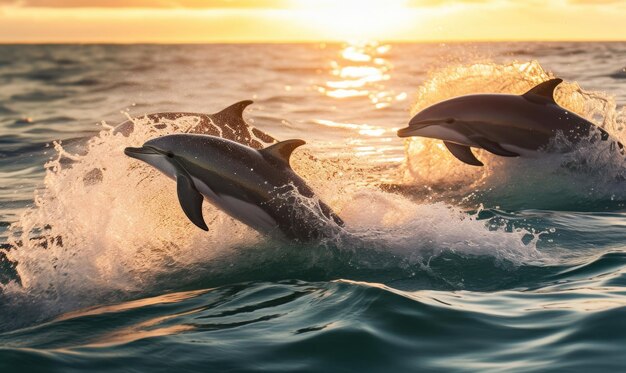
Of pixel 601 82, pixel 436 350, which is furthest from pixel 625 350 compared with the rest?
pixel 601 82

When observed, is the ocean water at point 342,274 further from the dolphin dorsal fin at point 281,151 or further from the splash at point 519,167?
the dolphin dorsal fin at point 281,151

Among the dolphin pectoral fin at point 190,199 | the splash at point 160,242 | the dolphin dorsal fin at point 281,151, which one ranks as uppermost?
the dolphin dorsal fin at point 281,151

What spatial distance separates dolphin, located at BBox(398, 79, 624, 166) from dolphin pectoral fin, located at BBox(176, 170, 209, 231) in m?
4.78

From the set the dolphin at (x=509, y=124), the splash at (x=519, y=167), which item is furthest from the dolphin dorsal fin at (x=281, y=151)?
the dolphin at (x=509, y=124)

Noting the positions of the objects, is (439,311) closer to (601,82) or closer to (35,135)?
(35,135)

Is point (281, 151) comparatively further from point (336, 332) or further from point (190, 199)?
point (336, 332)

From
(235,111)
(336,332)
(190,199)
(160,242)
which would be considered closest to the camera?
(336,332)

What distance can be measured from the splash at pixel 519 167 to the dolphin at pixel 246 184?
395cm

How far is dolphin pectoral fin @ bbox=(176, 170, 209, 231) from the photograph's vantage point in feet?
26.3

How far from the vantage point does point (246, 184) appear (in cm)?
818

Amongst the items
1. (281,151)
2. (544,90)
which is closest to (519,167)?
(544,90)

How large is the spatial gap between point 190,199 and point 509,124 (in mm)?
5164

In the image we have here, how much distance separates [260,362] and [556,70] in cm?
3562

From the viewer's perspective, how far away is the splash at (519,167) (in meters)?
11.7
